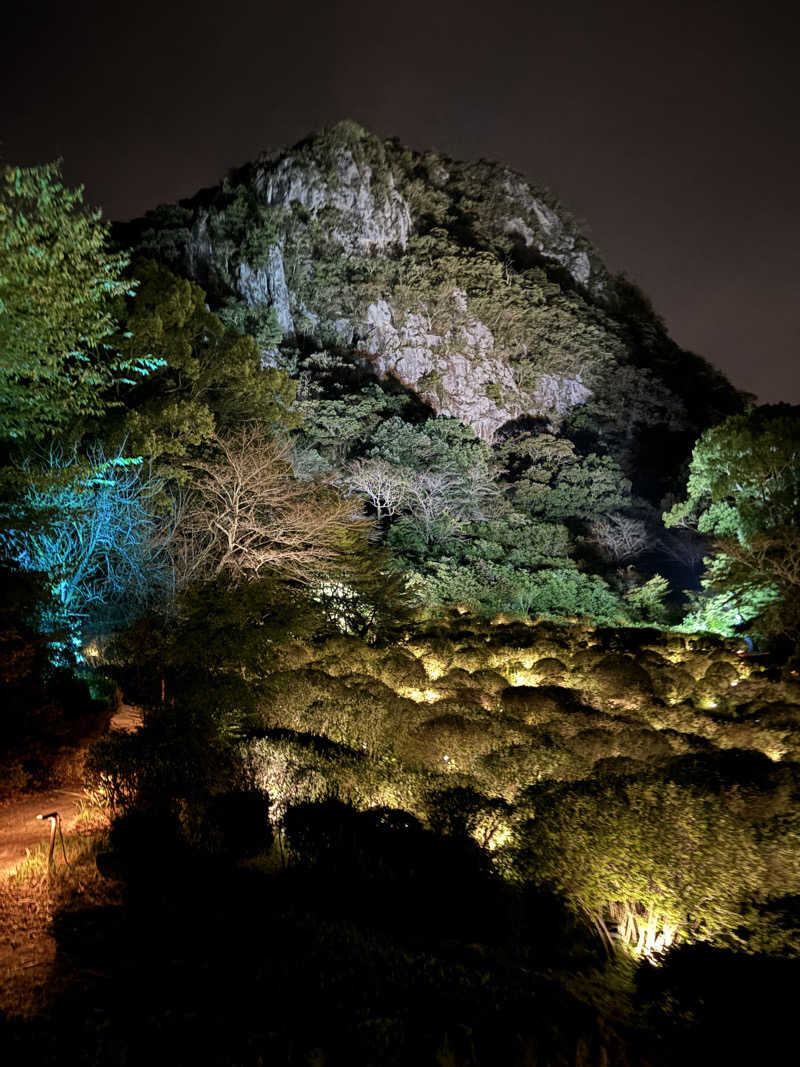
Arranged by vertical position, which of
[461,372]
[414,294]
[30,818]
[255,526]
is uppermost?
[414,294]

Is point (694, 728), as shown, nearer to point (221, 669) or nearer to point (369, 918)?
point (369, 918)

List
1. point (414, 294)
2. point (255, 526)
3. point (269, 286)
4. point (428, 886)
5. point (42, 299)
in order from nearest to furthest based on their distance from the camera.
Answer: point (428, 886), point (42, 299), point (255, 526), point (269, 286), point (414, 294)

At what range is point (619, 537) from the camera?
31312 mm

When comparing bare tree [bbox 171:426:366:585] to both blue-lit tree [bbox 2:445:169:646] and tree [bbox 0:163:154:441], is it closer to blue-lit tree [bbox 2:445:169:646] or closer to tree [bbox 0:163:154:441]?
blue-lit tree [bbox 2:445:169:646]

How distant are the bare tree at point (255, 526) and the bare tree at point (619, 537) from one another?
70.8ft

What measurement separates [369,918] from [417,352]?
113 ft

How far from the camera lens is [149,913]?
497cm

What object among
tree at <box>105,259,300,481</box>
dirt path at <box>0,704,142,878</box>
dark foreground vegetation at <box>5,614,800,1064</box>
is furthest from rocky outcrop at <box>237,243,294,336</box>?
dirt path at <box>0,704,142,878</box>

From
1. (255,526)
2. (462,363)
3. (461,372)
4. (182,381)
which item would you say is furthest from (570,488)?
(255,526)

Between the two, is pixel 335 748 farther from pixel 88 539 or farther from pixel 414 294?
pixel 414 294

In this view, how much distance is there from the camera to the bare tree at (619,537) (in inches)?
1219

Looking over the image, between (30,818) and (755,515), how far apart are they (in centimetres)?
1885

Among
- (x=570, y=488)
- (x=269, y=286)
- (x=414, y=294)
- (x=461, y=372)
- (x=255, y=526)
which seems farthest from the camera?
(x=461, y=372)

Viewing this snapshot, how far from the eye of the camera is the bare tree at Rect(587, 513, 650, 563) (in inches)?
1219
